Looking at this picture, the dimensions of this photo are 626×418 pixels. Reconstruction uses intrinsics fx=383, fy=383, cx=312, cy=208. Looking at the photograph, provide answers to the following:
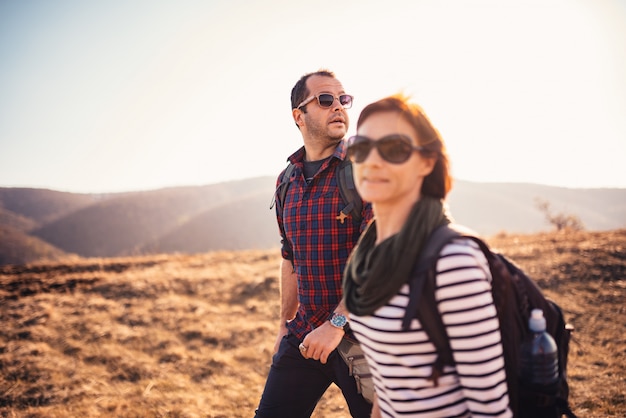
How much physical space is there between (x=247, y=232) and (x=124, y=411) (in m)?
62.7

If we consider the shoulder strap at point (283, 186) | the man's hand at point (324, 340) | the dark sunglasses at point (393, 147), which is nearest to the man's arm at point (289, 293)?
the shoulder strap at point (283, 186)

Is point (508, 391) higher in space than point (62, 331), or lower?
higher

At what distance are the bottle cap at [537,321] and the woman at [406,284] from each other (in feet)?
0.65

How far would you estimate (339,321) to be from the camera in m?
2.23

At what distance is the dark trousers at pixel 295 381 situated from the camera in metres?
2.47

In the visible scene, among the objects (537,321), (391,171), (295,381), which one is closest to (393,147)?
(391,171)

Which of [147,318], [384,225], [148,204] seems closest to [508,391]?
[384,225]

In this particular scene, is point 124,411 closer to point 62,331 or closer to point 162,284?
point 62,331

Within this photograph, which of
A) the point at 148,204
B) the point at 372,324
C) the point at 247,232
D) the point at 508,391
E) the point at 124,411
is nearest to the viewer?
the point at 508,391

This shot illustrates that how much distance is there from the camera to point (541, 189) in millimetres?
83438

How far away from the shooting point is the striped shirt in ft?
3.98

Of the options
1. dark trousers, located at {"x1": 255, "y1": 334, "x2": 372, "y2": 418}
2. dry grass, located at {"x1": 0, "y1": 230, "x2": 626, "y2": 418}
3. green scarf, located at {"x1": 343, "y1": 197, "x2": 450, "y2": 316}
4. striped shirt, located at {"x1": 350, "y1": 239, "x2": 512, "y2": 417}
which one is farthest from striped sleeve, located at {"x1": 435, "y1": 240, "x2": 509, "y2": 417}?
dry grass, located at {"x1": 0, "y1": 230, "x2": 626, "y2": 418}

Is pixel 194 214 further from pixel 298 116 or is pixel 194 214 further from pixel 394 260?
pixel 394 260

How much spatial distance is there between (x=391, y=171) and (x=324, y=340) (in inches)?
47.5
